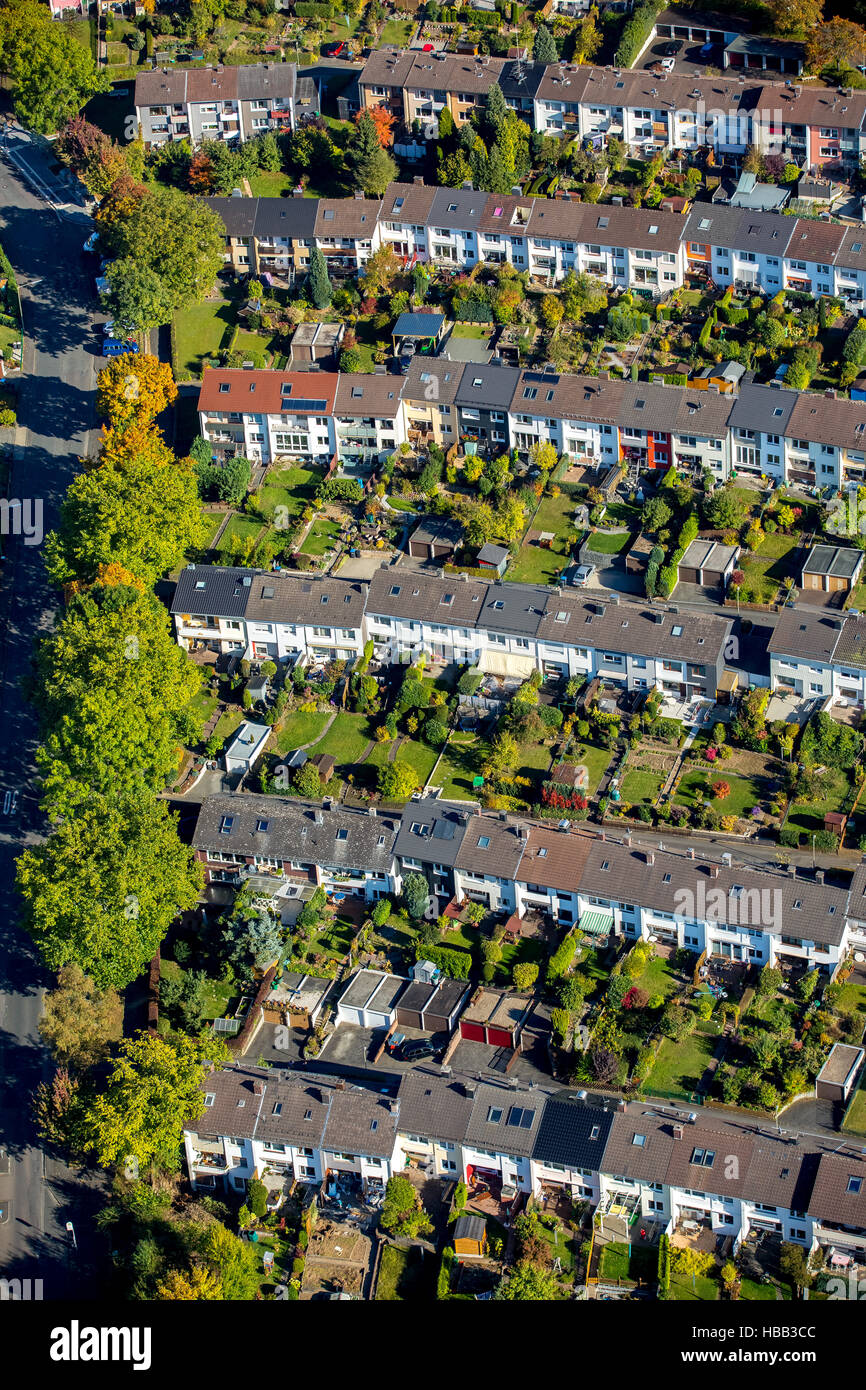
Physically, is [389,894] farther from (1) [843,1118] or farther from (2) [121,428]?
(2) [121,428]

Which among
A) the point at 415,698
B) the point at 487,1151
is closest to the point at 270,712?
the point at 415,698

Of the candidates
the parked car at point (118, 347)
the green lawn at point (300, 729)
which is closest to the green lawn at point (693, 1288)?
the green lawn at point (300, 729)

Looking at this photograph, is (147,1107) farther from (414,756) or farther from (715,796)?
(715,796)

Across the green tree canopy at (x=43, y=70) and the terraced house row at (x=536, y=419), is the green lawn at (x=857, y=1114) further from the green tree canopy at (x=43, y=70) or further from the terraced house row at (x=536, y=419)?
the green tree canopy at (x=43, y=70)

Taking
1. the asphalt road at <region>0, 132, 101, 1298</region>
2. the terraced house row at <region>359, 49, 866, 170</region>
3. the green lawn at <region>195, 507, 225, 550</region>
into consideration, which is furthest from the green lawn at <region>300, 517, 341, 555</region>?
the terraced house row at <region>359, 49, 866, 170</region>

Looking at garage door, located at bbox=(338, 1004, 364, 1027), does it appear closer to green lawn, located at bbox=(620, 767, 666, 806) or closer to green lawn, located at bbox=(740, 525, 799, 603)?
green lawn, located at bbox=(620, 767, 666, 806)

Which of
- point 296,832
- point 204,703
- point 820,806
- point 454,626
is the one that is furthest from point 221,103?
point 820,806
